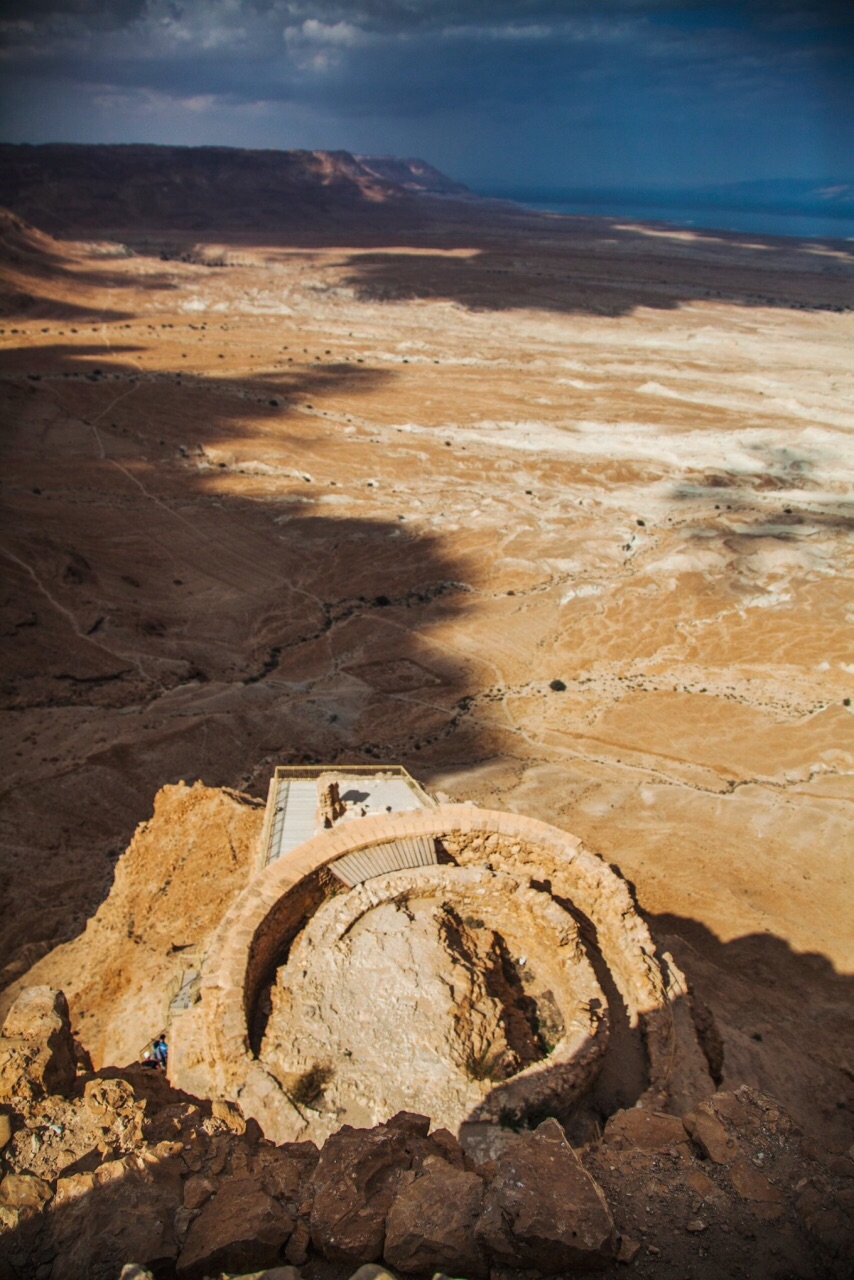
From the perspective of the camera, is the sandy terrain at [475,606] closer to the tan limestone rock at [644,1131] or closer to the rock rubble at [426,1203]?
the tan limestone rock at [644,1131]

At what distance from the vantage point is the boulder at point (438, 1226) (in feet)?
15.9

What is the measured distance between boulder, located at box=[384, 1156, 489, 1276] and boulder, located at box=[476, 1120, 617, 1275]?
101mm

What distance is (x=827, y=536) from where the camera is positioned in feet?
→ 120

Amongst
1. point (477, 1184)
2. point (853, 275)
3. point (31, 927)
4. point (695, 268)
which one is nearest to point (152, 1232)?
point (477, 1184)

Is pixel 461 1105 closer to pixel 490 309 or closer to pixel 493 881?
pixel 493 881

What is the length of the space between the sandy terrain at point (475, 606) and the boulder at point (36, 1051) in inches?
255

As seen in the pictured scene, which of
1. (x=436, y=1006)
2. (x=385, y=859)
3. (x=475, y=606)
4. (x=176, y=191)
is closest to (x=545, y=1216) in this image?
(x=436, y=1006)

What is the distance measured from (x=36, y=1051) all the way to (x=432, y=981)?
4.46 m

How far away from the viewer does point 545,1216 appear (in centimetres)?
498

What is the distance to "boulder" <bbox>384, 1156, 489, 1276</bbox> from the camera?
4.86 m

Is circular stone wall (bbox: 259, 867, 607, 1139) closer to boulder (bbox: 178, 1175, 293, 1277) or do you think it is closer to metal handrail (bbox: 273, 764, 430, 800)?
boulder (bbox: 178, 1175, 293, 1277)

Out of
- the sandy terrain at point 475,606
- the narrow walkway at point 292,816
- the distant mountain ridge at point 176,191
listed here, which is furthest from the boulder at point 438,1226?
the distant mountain ridge at point 176,191

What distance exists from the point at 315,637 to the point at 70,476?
18.5 metres

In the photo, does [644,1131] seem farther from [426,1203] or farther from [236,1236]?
[236,1236]
